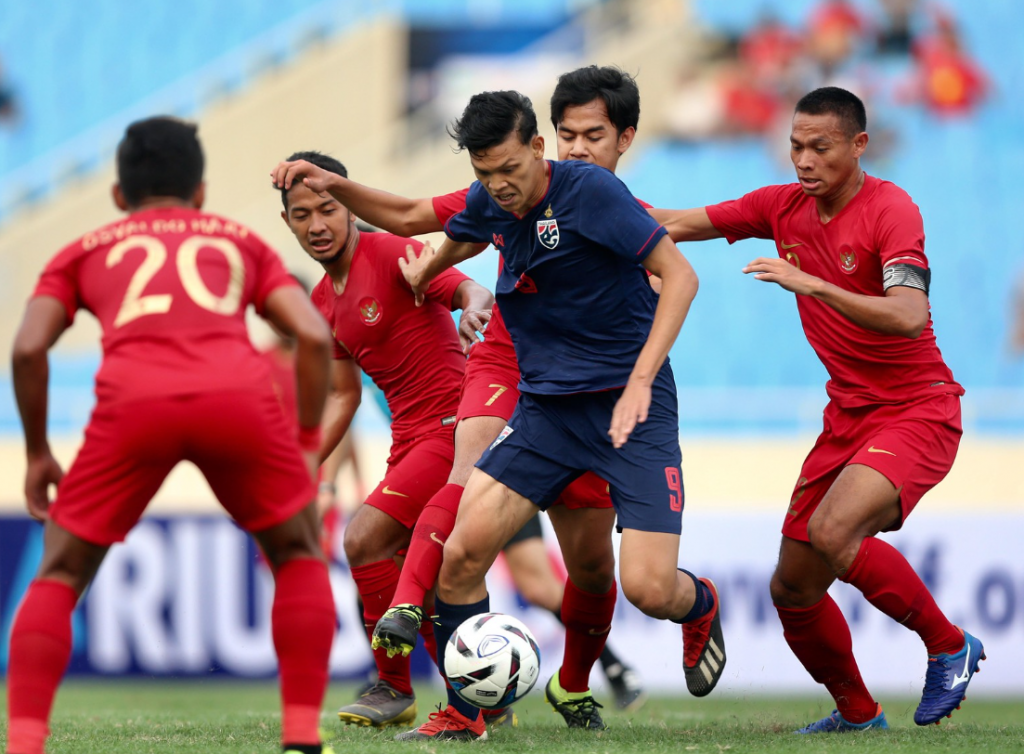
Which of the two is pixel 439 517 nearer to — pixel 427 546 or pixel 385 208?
pixel 427 546

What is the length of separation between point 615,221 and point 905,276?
1.24m

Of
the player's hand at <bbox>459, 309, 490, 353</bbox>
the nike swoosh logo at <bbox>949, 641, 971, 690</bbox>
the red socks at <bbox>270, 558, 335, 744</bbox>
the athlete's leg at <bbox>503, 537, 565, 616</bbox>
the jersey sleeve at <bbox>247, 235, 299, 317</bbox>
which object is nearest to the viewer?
the red socks at <bbox>270, 558, 335, 744</bbox>

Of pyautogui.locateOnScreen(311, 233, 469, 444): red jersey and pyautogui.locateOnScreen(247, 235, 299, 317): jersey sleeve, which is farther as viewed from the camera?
pyautogui.locateOnScreen(311, 233, 469, 444): red jersey

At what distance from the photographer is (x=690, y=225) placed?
600cm

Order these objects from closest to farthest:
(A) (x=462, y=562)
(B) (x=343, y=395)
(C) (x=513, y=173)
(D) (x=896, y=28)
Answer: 1. (C) (x=513, y=173)
2. (A) (x=462, y=562)
3. (B) (x=343, y=395)
4. (D) (x=896, y=28)

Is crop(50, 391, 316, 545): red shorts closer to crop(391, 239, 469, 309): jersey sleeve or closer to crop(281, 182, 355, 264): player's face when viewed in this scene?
crop(281, 182, 355, 264): player's face

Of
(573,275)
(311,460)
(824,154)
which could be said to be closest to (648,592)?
(573,275)

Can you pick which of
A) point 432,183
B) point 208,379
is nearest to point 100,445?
point 208,379

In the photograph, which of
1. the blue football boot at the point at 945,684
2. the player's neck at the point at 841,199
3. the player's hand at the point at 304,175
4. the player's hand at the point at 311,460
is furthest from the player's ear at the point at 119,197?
the blue football boot at the point at 945,684

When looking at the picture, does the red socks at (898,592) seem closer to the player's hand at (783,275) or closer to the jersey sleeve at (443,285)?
the player's hand at (783,275)

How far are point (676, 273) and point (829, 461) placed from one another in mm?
1377

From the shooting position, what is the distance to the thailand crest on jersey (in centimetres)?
500

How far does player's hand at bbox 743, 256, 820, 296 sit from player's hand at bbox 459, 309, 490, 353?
4.37ft

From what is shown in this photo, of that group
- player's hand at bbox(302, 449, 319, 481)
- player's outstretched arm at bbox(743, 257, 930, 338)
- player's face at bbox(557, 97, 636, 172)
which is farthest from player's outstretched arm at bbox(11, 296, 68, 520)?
player's face at bbox(557, 97, 636, 172)
